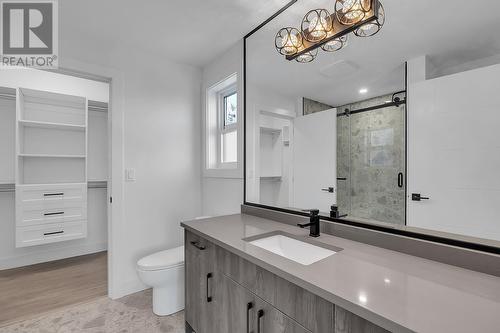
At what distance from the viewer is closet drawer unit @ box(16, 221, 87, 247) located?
2516mm

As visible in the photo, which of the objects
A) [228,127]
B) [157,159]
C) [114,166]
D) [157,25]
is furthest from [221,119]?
[114,166]

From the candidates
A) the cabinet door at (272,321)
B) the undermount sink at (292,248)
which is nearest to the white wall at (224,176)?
the undermount sink at (292,248)

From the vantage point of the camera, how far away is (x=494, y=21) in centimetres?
84

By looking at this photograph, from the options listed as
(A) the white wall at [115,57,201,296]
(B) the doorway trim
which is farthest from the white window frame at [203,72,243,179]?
(B) the doorway trim

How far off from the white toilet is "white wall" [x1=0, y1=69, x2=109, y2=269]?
191 centimetres

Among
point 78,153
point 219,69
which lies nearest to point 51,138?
point 78,153

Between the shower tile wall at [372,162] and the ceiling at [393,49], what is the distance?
0.13 m

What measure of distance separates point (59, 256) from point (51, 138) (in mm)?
1541

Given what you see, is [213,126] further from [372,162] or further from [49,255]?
[49,255]

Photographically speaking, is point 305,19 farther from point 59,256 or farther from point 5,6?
point 59,256

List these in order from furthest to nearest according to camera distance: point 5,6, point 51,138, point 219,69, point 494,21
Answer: point 51,138 → point 219,69 → point 5,6 → point 494,21

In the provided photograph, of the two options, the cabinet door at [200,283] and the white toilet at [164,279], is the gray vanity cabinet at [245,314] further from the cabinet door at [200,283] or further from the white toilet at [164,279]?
the white toilet at [164,279]

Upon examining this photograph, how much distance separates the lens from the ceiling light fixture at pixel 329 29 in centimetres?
116

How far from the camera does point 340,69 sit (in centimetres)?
137
